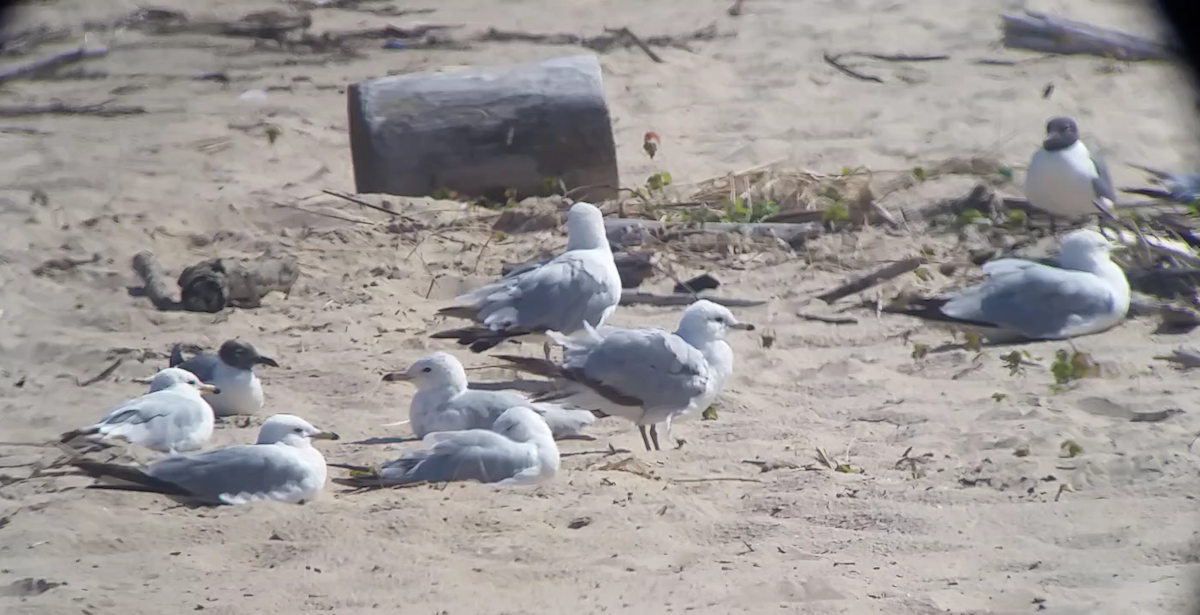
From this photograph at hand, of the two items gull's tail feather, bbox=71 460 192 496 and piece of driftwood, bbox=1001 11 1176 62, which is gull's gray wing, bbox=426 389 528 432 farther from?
piece of driftwood, bbox=1001 11 1176 62

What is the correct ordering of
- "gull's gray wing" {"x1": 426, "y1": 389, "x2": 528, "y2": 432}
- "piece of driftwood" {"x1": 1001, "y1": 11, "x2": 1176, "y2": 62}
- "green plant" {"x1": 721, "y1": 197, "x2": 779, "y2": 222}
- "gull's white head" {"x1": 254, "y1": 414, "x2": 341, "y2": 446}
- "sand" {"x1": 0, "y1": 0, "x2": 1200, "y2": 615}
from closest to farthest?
"sand" {"x1": 0, "y1": 0, "x2": 1200, "y2": 615}, "gull's white head" {"x1": 254, "y1": 414, "x2": 341, "y2": 446}, "gull's gray wing" {"x1": 426, "y1": 389, "x2": 528, "y2": 432}, "green plant" {"x1": 721, "y1": 197, "x2": 779, "y2": 222}, "piece of driftwood" {"x1": 1001, "y1": 11, "x2": 1176, "y2": 62}

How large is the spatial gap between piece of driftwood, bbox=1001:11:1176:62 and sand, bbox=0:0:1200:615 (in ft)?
0.42

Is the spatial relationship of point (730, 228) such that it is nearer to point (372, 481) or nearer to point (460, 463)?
point (460, 463)

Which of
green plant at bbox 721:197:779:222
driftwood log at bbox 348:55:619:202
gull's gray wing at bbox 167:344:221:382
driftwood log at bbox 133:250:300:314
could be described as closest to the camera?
gull's gray wing at bbox 167:344:221:382

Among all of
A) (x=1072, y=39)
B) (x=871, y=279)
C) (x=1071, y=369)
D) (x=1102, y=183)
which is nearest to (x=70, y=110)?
(x=871, y=279)

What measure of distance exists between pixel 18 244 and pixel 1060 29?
6.82m

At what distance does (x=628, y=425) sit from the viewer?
5383 millimetres

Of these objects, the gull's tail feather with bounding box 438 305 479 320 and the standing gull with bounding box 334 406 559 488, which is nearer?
the standing gull with bounding box 334 406 559 488

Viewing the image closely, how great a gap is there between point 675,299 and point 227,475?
2.65 m

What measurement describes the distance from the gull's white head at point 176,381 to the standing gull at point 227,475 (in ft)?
2.26

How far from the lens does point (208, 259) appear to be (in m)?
6.95

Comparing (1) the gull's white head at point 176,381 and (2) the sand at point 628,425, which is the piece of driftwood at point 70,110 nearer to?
(2) the sand at point 628,425

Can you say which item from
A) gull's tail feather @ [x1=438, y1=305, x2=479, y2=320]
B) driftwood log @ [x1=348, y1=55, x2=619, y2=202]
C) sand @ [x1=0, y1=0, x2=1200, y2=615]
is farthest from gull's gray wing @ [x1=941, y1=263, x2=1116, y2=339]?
driftwood log @ [x1=348, y1=55, x2=619, y2=202]

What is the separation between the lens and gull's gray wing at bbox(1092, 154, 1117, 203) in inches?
276
